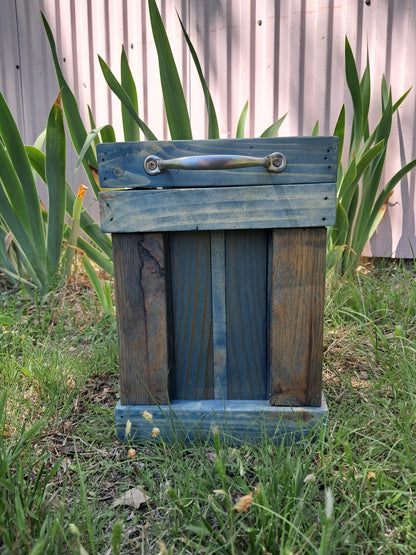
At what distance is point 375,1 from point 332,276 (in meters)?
1.32

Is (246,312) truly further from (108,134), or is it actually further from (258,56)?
(258,56)

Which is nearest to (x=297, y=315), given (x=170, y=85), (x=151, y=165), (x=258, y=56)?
(x=151, y=165)

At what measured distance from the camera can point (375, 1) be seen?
2025 millimetres

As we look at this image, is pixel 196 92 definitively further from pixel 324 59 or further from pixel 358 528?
pixel 358 528

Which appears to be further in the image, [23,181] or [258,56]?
[258,56]

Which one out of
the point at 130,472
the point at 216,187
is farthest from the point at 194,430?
the point at 216,187

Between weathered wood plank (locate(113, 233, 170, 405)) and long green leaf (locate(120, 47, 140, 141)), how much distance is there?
0.77m

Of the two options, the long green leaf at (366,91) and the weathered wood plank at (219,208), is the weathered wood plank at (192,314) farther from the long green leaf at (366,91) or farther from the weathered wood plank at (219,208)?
the long green leaf at (366,91)

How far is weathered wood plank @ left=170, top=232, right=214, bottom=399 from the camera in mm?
991

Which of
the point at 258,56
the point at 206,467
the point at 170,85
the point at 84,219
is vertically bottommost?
the point at 206,467

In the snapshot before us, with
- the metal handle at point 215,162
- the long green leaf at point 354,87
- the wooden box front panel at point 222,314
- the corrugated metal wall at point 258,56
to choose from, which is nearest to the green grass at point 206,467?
the wooden box front panel at point 222,314

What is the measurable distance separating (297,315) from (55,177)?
44.4 inches

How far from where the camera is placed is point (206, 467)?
2.82ft

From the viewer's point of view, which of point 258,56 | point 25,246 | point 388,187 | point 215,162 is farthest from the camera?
point 258,56
